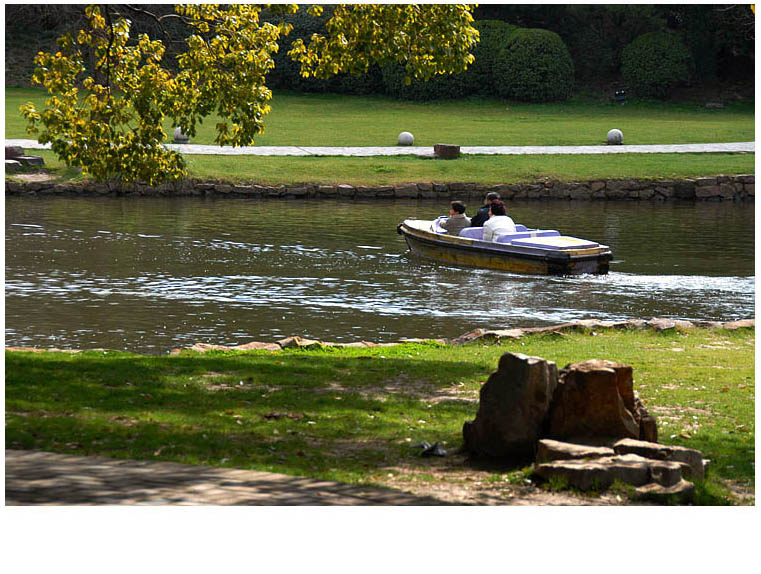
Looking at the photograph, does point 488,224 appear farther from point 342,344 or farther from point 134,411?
point 134,411

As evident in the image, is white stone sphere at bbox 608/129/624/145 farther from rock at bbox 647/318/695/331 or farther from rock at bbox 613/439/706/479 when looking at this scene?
rock at bbox 613/439/706/479

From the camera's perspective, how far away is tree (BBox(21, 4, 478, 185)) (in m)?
13.9

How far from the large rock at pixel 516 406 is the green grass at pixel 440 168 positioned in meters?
26.3

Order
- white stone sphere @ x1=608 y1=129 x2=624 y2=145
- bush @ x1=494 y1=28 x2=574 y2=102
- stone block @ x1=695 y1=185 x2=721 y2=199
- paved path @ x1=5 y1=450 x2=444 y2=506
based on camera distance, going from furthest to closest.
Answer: bush @ x1=494 y1=28 x2=574 y2=102 < white stone sphere @ x1=608 y1=129 x2=624 y2=145 < stone block @ x1=695 y1=185 x2=721 y2=199 < paved path @ x1=5 y1=450 x2=444 y2=506

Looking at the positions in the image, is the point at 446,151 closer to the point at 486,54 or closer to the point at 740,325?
the point at 486,54

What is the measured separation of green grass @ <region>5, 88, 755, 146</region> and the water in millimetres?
11102

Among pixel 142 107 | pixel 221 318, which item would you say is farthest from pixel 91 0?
pixel 221 318

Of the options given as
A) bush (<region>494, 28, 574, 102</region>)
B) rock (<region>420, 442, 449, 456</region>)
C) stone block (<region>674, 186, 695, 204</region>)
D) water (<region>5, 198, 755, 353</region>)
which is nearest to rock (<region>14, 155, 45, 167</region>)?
water (<region>5, 198, 755, 353</region>)

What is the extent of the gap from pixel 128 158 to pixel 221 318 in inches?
121

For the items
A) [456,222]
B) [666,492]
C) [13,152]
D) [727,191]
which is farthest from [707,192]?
[666,492]

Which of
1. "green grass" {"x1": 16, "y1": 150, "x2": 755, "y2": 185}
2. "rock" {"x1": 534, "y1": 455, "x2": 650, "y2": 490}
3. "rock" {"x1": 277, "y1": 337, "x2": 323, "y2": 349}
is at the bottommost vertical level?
"rock" {"x1": 277, "y1": 337, "x2": 323, "y2": 349}

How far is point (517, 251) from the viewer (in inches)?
855

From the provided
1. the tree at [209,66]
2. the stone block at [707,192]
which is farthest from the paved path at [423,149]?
the tree at [209,66]

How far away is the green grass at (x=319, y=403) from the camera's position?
818 centimetres
